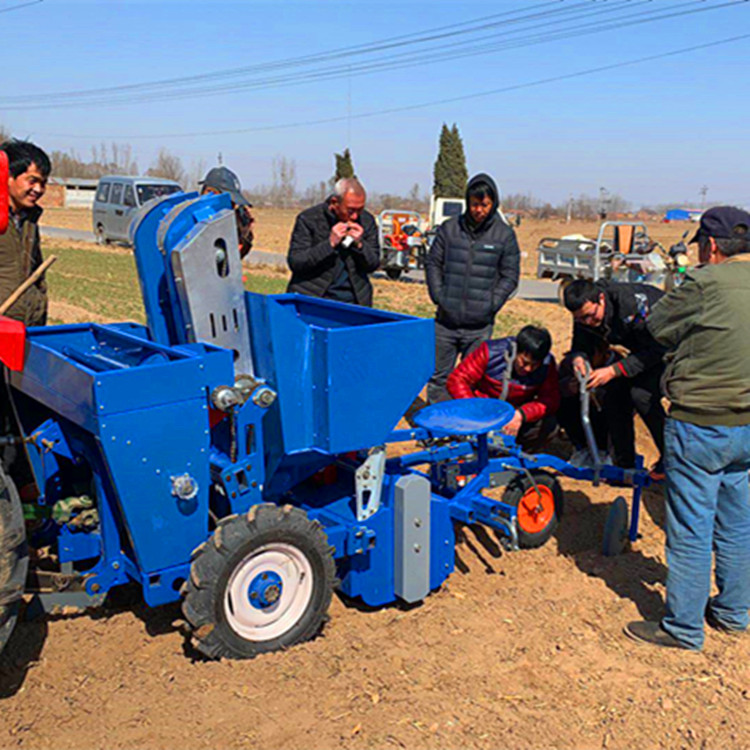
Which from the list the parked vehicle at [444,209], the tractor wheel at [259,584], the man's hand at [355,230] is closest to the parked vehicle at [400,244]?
the parked vehicle at [444,209]

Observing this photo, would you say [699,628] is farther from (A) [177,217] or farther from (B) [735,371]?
(A) [177,217]

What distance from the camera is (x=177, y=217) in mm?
4055

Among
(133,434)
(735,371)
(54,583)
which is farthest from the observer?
(735,371)

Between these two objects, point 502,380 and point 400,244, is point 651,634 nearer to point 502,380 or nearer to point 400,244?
point 502,380

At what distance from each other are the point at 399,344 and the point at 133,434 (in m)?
1.27

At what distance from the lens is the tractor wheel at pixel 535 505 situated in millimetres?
5184

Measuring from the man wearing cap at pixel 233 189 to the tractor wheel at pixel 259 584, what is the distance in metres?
1.68

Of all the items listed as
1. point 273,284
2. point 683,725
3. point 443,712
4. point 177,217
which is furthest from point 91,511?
point 273,284

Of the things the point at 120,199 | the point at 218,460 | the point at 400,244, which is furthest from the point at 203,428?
the point at 120,199

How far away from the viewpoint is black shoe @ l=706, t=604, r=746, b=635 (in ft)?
13.9

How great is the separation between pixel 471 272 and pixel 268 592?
3.41 m

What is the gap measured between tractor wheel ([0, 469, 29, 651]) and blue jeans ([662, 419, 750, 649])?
2.83 metres

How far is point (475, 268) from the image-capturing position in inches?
256

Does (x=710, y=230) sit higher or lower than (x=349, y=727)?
higher
